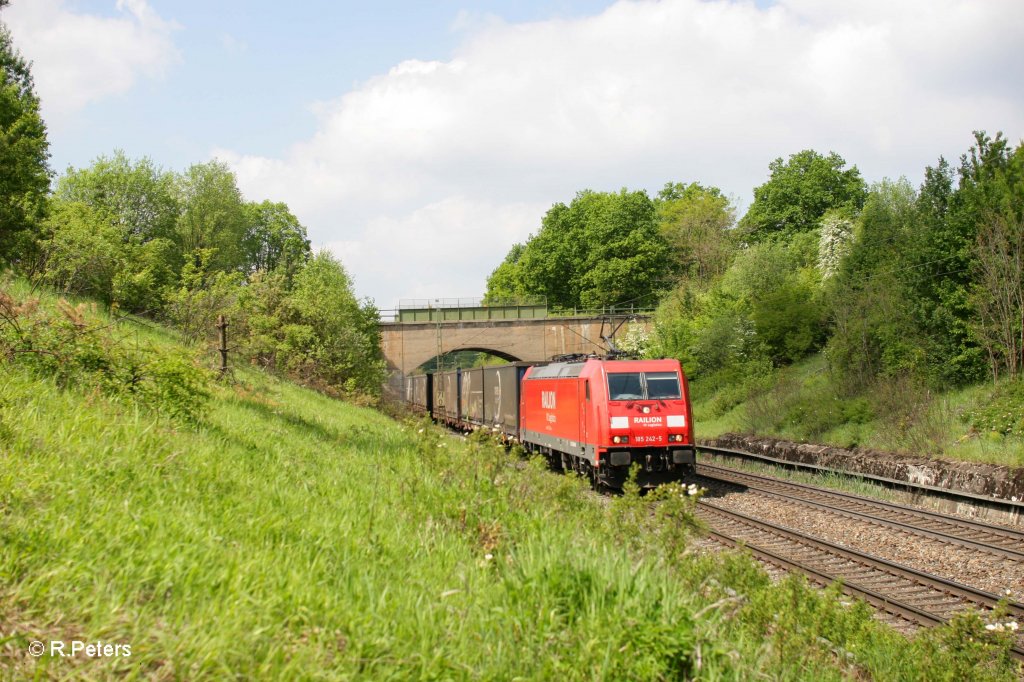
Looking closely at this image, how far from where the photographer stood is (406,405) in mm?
49188

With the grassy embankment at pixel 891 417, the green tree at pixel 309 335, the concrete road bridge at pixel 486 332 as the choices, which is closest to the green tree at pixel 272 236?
the concrete road bridge at pixel 486 332

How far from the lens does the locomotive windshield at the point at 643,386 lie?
16.9 m

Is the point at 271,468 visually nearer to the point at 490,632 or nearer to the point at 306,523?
the point at 306,523

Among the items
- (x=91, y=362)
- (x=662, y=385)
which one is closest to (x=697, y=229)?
(x=662, y=385)

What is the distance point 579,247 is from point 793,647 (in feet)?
234

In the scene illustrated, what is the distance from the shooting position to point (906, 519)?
14.4m

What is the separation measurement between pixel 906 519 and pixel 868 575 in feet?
14.2

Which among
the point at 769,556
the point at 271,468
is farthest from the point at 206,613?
the point at 769,556

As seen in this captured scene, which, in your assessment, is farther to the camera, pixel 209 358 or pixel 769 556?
pixel 209 358

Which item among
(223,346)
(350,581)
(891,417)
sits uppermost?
(223,346)

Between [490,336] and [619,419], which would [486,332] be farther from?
[619,419]

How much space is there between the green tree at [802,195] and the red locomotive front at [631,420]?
51098 millimetres

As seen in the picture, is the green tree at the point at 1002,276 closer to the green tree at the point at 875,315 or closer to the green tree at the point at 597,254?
the green tree at the point at 875,315

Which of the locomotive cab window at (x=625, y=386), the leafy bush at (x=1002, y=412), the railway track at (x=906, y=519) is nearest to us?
the railway track at (x=906, y=519)
